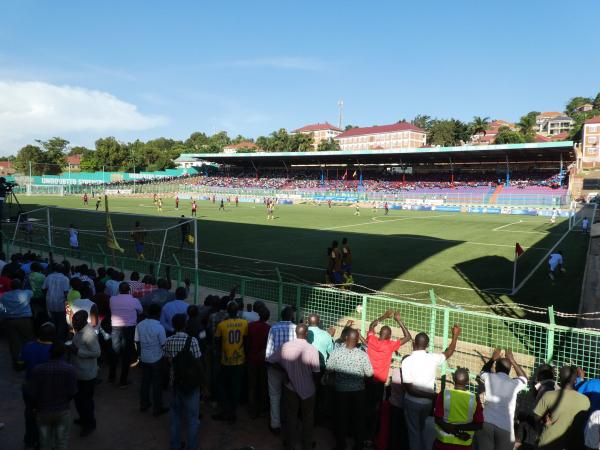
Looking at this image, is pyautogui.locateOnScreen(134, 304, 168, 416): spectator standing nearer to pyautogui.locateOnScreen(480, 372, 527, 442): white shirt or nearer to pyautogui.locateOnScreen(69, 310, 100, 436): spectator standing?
pyautogui.locateOnScreen(69, 310, 100, 436): spectator standing

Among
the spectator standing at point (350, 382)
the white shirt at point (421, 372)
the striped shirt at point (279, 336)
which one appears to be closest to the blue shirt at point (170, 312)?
the striped shirt at point (279, 336)

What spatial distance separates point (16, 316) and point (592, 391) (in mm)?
9140

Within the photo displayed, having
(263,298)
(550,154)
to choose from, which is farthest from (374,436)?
(550,154)

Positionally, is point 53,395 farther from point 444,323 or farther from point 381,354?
point 444,323

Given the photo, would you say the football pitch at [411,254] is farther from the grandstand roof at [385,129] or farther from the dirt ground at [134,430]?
the grandstand roof at [385,129]

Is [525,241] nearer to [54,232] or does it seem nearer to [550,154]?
[54,232]

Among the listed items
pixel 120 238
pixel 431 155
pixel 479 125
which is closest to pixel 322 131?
pixel 479 125

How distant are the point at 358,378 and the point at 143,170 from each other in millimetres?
127090

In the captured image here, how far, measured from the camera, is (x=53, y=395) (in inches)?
190

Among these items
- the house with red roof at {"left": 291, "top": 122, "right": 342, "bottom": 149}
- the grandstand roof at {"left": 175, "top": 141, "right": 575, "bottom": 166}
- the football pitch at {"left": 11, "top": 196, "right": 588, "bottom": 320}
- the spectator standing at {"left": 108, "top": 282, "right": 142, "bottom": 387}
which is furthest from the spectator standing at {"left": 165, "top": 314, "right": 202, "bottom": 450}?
the house with red roof at {"left": 291, "top": 122, "right": 342, "bottom": 149}

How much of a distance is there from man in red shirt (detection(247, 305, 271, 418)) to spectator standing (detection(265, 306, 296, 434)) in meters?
0.28

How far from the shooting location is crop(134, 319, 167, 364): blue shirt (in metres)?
6.36

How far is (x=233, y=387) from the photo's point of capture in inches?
249

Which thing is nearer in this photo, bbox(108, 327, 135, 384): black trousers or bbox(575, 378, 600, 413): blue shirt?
bbox(575, 378, 600, 413): blue shirt
